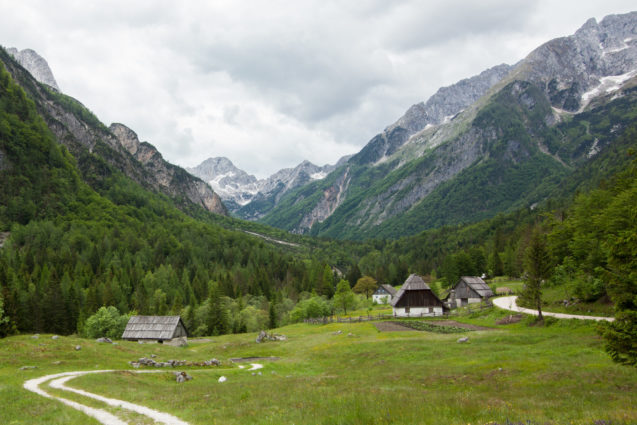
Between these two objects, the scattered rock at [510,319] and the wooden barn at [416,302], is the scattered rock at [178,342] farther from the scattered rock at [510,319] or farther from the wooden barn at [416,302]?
the scattered rock at [510,319]

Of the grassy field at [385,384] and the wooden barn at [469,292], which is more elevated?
the wooden barn at [469,292]

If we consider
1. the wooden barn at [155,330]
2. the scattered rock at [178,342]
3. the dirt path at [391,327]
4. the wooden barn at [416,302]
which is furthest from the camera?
the wooden barn at [416,302]

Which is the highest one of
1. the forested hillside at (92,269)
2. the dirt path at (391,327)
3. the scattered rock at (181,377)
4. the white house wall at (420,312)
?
the forested hillside at (92,269)

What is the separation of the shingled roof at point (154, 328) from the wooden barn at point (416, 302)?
1817 inches

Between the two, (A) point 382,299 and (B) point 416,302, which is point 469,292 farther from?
(A) point 382,299

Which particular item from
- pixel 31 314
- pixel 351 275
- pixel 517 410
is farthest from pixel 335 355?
pixel 351 275

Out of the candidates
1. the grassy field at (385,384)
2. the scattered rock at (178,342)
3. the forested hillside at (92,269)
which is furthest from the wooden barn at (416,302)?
the scattered rock at (178,342)

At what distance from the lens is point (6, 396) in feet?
72.4

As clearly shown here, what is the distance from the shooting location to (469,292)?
95562mm

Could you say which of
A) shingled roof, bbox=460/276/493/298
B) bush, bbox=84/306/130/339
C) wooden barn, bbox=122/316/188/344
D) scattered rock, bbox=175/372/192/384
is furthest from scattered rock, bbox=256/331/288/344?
shingled roof, bbox=460/276/493/298

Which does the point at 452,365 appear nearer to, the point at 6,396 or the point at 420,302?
the point at 6,396

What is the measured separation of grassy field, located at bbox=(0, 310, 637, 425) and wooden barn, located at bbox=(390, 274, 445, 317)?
36.5 m

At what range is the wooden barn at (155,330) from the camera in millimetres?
68750

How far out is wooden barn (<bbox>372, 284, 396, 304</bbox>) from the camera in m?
138
